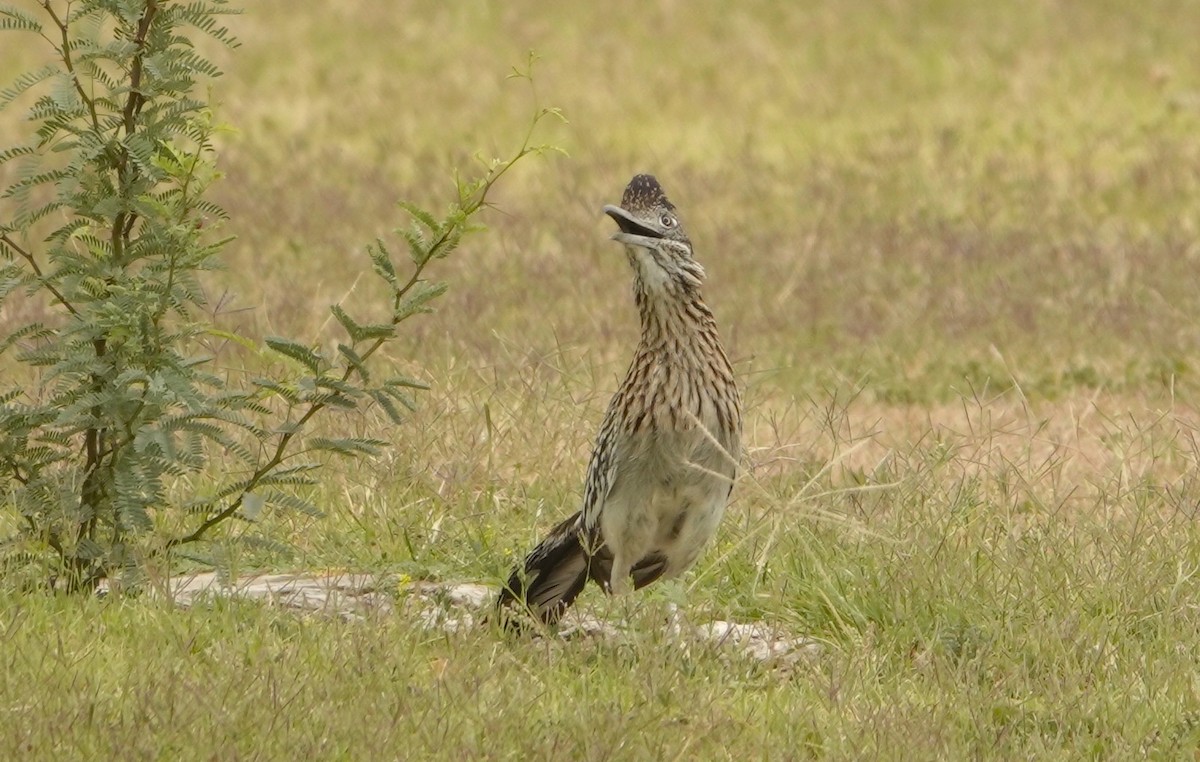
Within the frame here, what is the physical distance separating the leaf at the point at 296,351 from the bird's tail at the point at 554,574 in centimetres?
80

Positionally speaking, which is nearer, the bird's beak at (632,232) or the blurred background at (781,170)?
the bird's beak at (632,232)

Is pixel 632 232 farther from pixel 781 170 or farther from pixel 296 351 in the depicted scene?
pixel 781 170

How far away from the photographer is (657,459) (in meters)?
5.77

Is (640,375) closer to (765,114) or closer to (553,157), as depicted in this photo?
(553,157)

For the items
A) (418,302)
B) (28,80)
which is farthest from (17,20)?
(418,302)

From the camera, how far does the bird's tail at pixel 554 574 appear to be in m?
5.80

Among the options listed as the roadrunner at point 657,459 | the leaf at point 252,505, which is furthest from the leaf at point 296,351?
the roadrunner at point 657,459

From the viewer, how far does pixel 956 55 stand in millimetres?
16453

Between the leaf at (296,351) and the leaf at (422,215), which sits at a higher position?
the leaf at (422,215)

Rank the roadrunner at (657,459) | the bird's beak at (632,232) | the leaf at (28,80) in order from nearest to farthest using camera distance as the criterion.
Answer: the bird's beak at (632,232) → the leaf at (28,80) → the roadrunner at (657,459)

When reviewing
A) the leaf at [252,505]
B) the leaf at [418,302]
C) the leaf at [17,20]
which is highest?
the leaf at [17,20]

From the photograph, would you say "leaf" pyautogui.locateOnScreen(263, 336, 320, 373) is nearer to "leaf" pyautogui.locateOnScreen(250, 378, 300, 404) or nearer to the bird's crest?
"leaf" pyautogui.locateOnScreen(250, 378, 300, 404)

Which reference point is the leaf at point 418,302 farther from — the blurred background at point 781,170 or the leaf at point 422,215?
the blurred background at point 781,170

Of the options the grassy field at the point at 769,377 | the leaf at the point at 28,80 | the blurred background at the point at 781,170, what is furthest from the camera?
the blurred background at the point at 781,170
